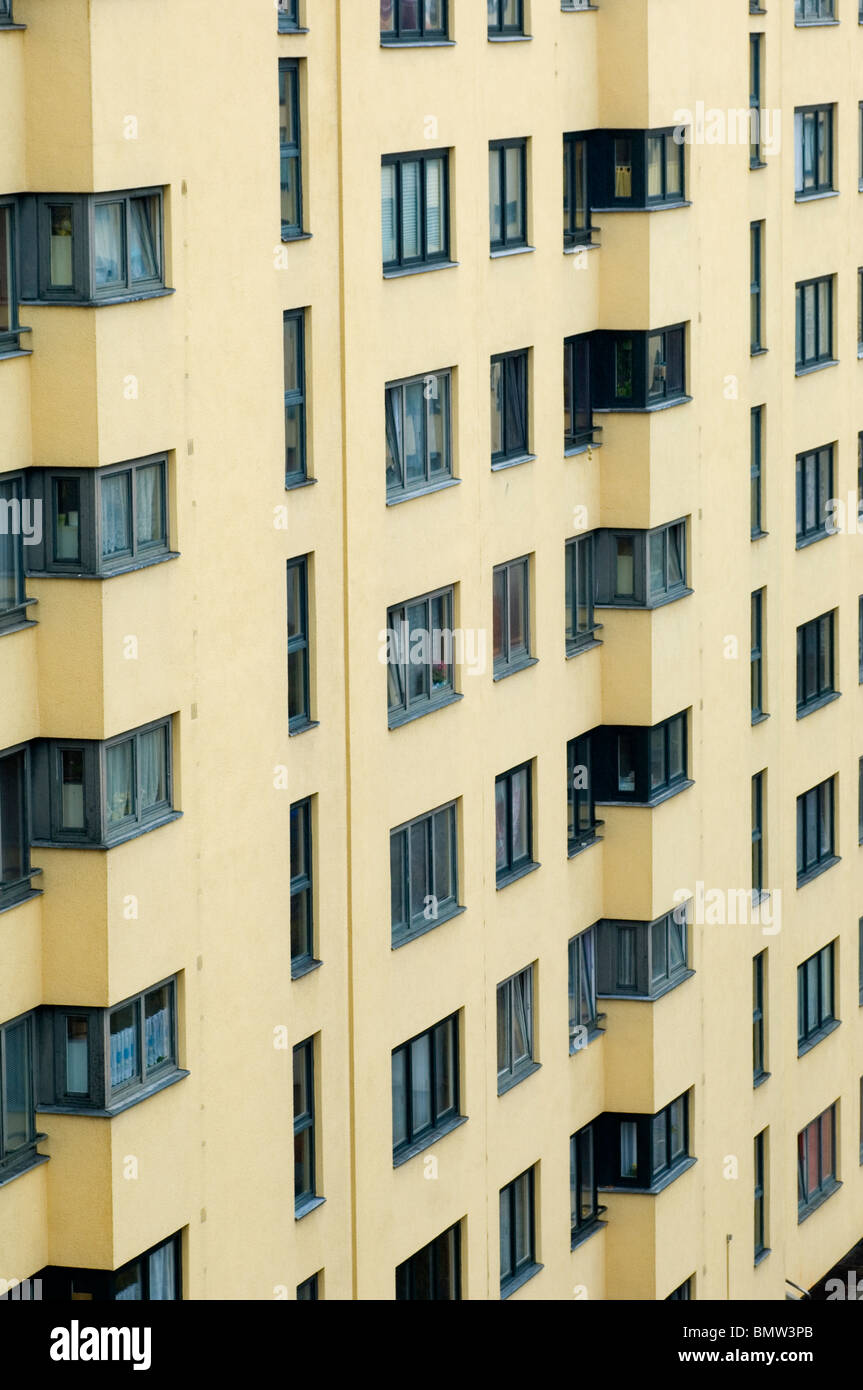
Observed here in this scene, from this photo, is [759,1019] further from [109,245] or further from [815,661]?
[109,245]

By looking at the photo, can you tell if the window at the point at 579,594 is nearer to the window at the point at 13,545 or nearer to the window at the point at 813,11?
the window at the point at 813,11

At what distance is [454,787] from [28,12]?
1547 centimetres

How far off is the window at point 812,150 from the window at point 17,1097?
2855cm

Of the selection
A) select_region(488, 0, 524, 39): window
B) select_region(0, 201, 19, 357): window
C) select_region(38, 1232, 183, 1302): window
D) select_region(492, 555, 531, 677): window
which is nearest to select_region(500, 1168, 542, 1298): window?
select_region(492, 555, 531, 677): window

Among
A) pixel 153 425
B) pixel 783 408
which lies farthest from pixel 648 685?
pixel 153 425

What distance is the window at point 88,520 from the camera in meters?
35.0

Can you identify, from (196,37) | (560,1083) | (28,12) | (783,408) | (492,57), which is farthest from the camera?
(783,408)

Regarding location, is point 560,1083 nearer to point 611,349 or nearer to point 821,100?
point 611,349

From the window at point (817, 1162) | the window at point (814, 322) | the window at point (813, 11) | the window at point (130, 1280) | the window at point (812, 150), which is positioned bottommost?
the window at point (817, 1162)

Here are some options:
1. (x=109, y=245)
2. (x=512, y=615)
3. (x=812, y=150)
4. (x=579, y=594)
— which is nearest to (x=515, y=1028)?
(x=512, y=615)

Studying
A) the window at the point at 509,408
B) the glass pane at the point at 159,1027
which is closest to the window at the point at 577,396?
the window at the point at 509,408

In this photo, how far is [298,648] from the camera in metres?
40.2

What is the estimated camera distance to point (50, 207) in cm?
3447

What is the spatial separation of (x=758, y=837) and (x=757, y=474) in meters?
7.29
